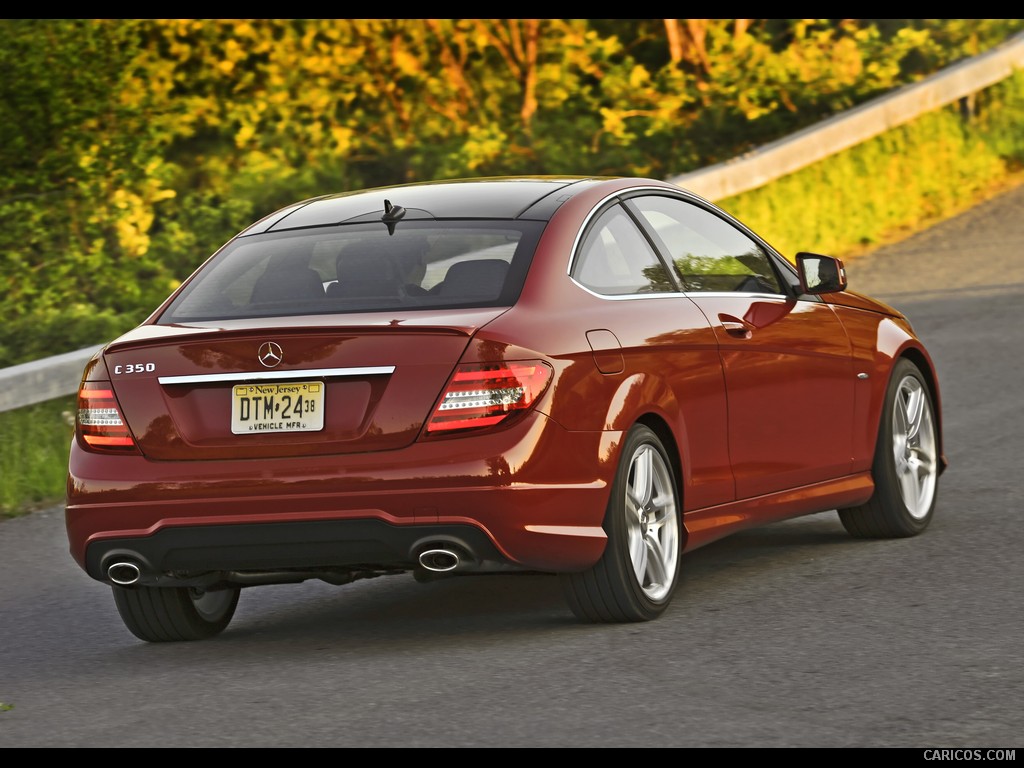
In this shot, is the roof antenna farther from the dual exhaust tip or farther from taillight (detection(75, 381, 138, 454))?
the dual exhaust tip

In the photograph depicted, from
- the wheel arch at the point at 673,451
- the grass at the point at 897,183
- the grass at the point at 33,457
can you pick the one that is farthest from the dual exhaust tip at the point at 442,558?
the grass at the point at 897,183

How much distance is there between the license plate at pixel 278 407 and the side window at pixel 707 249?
5.82 feet

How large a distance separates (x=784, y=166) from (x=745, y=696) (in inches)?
500

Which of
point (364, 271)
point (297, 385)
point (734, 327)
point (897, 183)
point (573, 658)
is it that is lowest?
point (897, 183)

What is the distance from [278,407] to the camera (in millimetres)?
6355

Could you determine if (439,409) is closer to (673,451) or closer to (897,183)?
(673,451)

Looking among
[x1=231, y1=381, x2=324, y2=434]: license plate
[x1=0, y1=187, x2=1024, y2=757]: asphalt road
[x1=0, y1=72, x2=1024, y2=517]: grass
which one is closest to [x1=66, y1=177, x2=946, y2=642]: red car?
[x1=231, y1=381, x2=324, y2=434]: license plate

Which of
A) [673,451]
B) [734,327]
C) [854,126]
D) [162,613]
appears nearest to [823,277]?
[734,327]

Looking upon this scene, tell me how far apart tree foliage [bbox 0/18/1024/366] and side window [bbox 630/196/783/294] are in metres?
8.51

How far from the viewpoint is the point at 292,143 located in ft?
64.3

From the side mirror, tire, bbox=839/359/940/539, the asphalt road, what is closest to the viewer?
the asphalt road

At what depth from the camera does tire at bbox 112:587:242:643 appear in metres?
7.10

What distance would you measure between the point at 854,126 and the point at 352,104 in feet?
19.3

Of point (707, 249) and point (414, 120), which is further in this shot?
point (414, 120)
